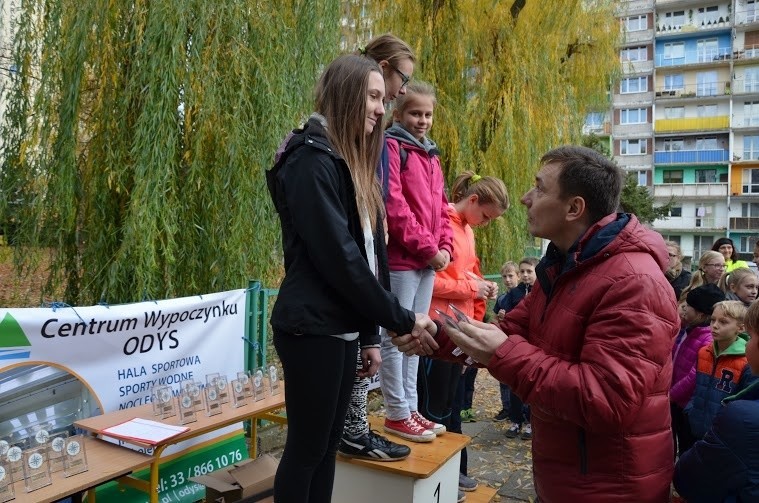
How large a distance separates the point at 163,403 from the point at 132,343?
0.48 metres

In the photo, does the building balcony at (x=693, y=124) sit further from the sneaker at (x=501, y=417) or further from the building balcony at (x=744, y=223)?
the sneaker at (x=501, y=417)

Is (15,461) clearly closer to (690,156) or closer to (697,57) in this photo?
(690,156)

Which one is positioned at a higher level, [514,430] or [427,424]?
[427,424]

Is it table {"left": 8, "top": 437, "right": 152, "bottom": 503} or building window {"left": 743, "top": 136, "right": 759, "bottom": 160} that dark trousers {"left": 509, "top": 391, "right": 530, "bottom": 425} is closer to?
table {"left": 8, "top": 437, "right": 152, "bottom": 503}

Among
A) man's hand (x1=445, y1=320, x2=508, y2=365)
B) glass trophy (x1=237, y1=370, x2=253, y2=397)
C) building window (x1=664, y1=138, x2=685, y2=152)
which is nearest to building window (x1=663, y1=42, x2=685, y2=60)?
building window (x1=664, y1=138, x2=685, y2=152)

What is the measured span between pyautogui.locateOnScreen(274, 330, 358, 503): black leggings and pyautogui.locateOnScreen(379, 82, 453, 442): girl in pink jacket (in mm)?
964

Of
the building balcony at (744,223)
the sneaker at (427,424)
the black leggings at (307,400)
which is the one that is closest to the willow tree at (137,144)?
the sneaker at (427,424)

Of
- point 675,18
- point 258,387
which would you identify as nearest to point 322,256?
point 258,387

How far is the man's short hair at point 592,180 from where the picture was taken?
186 centimetres

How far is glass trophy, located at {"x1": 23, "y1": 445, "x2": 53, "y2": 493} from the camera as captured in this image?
246 cm

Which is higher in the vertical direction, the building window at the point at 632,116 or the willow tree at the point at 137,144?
the building window at the point at 632,116

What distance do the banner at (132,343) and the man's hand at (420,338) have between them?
1.86m

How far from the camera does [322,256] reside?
2006 mm

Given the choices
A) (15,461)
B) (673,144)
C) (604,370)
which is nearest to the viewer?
(604,370)
